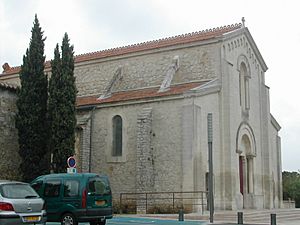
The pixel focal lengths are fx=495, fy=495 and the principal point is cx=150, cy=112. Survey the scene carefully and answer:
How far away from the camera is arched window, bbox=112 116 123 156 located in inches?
1281

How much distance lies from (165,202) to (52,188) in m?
12.7

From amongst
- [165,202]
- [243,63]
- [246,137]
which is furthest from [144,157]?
[243,63]

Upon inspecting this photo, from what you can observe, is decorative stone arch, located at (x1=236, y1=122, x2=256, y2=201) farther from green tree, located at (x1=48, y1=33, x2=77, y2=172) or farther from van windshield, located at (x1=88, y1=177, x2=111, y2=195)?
van windshield, located at (x1=88, y1=177, x2=111, y2=195)

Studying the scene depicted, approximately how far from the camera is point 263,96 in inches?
1545

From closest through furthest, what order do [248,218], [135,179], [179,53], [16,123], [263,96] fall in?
[248,218] → [16,123] → [135,179] → [179,53] → [263,96]

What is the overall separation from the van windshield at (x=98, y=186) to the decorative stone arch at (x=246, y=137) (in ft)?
58.1

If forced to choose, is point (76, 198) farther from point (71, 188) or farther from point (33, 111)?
point (33, 111)

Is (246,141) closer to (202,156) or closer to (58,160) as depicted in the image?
(202,156)

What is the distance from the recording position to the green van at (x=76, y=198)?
1670 centimetres

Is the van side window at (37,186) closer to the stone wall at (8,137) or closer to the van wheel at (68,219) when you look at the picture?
the van wheel at (68,219)

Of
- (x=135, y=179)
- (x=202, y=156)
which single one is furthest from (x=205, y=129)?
(x=135, y=179)

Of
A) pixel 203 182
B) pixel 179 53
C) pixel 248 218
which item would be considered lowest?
pixel 248 218

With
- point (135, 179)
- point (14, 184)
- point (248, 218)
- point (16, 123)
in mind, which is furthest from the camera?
point (135, 179)

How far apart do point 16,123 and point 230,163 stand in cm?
1365
